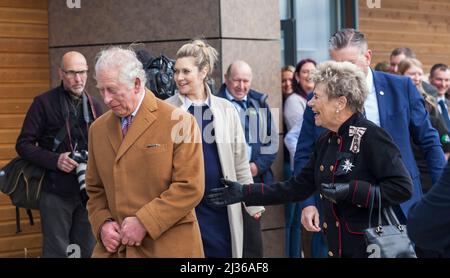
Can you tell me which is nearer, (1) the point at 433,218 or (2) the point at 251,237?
(1) the point at 433,218

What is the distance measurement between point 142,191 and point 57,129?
266 centimetres

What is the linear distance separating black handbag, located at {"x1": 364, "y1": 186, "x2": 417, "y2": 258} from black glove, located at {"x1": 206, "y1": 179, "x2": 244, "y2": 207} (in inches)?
32.6

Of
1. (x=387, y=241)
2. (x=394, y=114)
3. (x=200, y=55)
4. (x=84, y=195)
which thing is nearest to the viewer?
(x=387, y=241)

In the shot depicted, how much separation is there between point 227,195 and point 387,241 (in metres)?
1.02

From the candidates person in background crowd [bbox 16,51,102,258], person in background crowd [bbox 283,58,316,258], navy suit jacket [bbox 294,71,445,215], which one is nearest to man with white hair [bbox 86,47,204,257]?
navy suit jacket [bbox 294,71,445,215]

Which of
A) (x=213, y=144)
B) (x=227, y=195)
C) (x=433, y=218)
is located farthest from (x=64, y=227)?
(x=433, y=218)

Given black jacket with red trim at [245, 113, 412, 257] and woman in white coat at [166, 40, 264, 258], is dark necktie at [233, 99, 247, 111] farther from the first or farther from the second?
black jacket with red trim at [245, 113, 412, 257]

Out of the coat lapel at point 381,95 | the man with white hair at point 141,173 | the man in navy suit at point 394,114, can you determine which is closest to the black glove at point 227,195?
the man with white hair at point 141,173

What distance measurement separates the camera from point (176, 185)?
17.1ft

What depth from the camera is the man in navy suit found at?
636cm

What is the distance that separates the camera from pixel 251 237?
7.05 meters

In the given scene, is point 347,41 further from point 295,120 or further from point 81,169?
point 295,120

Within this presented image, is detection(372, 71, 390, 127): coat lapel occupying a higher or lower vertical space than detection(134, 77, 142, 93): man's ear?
lower

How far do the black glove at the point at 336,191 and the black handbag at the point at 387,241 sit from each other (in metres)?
0.15
